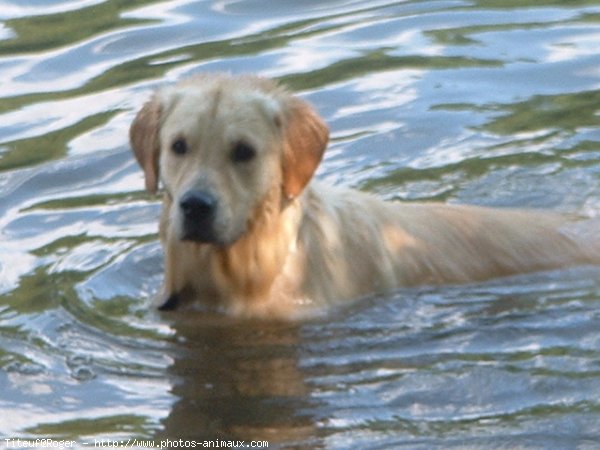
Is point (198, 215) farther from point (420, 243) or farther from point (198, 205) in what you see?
point (420, 243)

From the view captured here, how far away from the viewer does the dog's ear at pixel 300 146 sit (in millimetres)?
8977

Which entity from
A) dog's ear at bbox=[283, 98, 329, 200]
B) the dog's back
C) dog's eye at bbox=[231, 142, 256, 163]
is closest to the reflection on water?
the dog's back

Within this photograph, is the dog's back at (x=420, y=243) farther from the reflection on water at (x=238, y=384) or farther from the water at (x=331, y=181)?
the reflection on water at (x=238, y=384)

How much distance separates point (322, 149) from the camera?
29.8 feet

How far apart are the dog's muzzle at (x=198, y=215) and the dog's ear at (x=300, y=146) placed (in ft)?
1.78

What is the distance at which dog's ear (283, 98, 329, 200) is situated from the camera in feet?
29.5

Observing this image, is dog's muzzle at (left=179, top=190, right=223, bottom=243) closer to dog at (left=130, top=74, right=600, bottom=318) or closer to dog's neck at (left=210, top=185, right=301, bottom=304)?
dog at (left=130, top=74, right=600, bottom=318)

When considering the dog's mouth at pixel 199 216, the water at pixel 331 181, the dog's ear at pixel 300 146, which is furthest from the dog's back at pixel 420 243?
the dog's mouth at pixel 199 216

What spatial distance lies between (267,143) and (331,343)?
42.4 inches

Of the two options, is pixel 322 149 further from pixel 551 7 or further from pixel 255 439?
pixel 551 7

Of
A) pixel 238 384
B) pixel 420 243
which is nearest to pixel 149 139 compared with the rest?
pixel 238 384

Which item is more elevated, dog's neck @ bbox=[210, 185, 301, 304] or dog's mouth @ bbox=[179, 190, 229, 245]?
dog's mouth @ bbox=[179, 190, 229, 245]

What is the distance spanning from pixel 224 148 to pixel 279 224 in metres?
0.59

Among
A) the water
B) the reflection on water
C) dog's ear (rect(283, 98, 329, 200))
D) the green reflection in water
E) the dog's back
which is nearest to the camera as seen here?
the reflection on water
